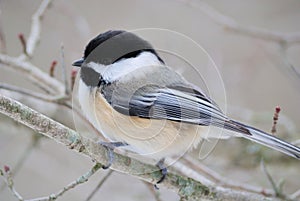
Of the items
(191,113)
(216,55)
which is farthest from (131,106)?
(216,55)

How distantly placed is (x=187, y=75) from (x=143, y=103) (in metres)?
0.53

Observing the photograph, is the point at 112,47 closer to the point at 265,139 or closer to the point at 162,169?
the point at 162,169

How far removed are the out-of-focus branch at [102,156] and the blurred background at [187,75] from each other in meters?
0.57

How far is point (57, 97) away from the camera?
5.93 feet

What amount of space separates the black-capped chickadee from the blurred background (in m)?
0.52

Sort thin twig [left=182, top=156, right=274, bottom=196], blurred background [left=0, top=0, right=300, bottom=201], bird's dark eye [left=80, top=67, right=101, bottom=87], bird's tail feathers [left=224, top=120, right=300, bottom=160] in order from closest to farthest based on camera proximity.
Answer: bird's tail feathers [left=224, top=120, right=300, bottom=160]
bird's dark eye [left=80, top=67, right=101, bottom=87]
thin twig [left=182, top=156, right=274, bottom=196]
blurred background [left=0, top=0, right=300, bottom=201]

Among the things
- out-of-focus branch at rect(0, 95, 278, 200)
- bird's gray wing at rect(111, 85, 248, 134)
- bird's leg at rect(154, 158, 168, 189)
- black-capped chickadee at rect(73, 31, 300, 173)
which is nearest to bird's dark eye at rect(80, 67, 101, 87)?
black-capped chickadee at rect(73, 31, 300, 173)

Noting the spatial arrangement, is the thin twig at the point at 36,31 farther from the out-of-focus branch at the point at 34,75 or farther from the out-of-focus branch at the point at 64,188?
the out-of-focus branch at the point at 64,188

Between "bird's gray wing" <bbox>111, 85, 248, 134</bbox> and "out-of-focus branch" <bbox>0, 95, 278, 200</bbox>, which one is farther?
"bird's gray wing" <bbox>111, 85, 248, 134</bbox>

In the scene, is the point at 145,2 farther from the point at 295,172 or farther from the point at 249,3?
the point at 295,172

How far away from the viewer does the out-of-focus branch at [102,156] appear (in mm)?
1254

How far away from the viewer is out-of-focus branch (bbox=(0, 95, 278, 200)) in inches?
49.4

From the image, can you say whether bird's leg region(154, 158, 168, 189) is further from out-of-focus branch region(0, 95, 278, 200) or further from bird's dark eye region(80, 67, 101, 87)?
bird's dark eye region(80, 67, 101, 87)

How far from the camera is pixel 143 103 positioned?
1.46 meters
